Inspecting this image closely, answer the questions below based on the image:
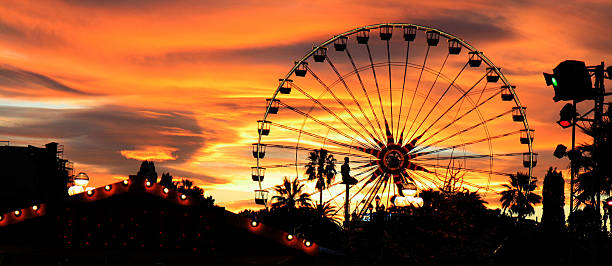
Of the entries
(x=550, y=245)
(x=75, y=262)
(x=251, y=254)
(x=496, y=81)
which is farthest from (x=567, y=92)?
(x=496, y=81)

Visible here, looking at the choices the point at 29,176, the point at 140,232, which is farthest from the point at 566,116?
the point at 29,176

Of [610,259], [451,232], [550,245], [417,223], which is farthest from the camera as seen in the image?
[550,245]

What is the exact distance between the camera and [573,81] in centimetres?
2064

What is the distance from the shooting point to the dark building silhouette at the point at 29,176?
184 ft

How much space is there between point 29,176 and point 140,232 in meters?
40.9

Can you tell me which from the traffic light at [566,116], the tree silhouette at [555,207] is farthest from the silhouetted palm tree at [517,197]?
the traffic light at [566,116]

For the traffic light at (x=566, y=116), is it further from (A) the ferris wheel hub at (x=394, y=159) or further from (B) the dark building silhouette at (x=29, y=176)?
(B) the dark building silhouette at (x=29, y=176)

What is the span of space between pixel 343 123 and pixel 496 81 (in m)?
8.91

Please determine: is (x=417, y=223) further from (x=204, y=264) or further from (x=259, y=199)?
(x=259, y=199)

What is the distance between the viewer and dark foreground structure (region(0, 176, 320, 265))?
68.1 ft

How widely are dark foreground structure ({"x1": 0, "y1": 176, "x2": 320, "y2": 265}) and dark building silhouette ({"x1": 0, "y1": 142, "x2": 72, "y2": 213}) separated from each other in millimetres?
34795

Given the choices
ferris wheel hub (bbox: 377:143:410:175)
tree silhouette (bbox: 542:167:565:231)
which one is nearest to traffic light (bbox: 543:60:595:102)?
tree silhouette (bbox: 542:167:565:231)

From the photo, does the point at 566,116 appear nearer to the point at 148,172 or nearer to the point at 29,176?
the point at 148,172

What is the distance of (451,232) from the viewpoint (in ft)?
75.4
